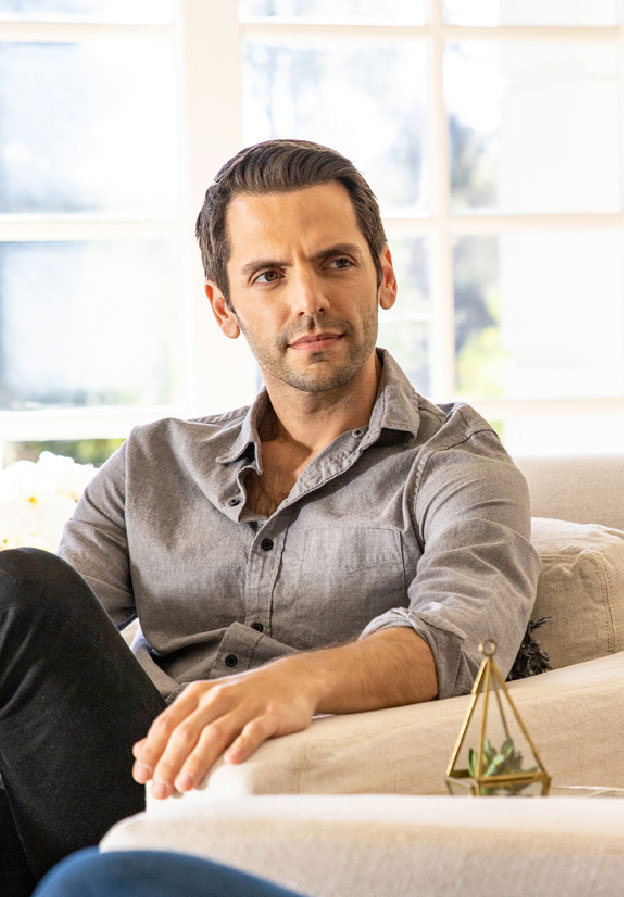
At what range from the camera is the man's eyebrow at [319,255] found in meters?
1.81

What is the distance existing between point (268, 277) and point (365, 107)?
1.35 meters

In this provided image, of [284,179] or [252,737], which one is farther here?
[284,179]

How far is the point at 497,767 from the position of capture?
3.22ft

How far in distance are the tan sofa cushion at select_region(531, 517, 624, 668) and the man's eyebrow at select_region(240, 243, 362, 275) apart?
56 cm

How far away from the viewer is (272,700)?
113 cm

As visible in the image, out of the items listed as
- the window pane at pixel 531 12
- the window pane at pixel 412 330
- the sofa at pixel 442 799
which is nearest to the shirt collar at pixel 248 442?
the sofa at pixel 442 799

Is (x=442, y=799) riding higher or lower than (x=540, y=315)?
lower

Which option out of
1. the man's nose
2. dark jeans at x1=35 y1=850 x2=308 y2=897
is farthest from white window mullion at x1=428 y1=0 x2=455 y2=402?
Answer: dark jeans at x1=35 y1=850 x2=308 y2=897

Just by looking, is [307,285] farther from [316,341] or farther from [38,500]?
[38,500]

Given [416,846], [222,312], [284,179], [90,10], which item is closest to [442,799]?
[416,846]

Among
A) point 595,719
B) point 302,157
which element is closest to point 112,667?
point 595,719

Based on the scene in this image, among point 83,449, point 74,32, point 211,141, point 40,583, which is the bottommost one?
point 40,583

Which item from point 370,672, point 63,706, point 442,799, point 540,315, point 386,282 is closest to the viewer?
point 442,799

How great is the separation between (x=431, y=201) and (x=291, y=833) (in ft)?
8.01
